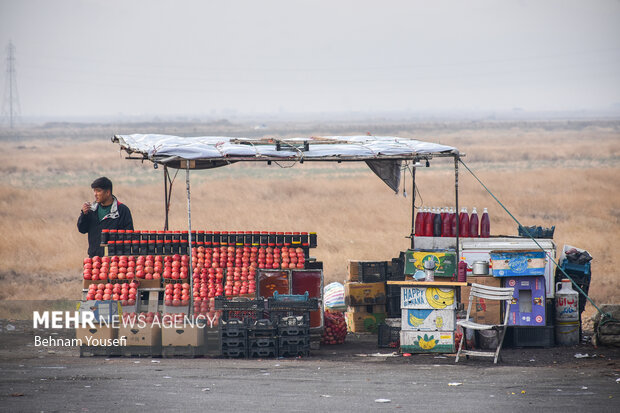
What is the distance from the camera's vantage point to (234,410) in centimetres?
862

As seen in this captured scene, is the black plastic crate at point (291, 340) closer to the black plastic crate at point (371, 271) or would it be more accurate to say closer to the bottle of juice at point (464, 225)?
the black plastic crate at point (371, 271)

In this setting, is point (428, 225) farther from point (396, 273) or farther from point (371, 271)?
point (371, 271)

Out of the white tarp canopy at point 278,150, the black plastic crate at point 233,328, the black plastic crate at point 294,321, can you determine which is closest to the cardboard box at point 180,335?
the black plastic crate at point 233,328

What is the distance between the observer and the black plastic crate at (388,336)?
12477mm

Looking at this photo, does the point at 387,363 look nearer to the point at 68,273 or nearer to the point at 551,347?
the point at 551,347

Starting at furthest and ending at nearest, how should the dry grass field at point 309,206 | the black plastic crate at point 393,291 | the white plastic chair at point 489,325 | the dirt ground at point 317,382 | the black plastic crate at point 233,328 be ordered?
the dry grass field at point 309,206, the black plastic crate at point 393,291, the black plastic crate at point 233,328, the white plastic chair at point 489,325, the dirt ground at point 317,382

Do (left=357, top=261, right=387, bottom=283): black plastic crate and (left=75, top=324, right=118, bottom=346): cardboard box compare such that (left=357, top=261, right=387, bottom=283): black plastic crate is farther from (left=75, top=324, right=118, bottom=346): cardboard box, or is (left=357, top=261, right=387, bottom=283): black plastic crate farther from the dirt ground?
(left=75, top=324, right=118, bottom=346): cardboard box

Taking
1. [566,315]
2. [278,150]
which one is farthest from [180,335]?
[566,315]

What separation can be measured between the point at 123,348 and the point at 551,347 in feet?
19.0

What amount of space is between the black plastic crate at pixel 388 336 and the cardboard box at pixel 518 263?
160cm

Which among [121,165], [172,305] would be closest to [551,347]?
[172,305]

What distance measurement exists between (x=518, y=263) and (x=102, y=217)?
19.6 feet

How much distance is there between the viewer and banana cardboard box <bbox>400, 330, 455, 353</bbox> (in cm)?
1180

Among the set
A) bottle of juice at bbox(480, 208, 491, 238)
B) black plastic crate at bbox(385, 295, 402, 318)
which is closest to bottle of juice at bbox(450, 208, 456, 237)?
bottle of juice at bbox(480, 208, 491, 238)
